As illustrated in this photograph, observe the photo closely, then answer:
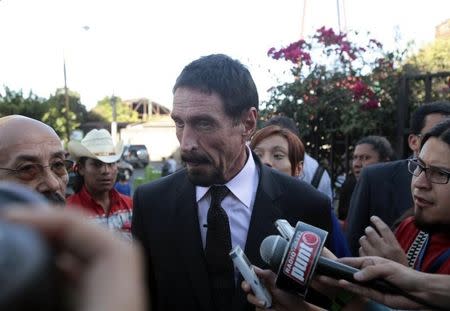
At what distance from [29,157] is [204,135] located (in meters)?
0.70

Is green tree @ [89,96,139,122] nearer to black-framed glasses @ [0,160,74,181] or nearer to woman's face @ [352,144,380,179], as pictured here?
woman's face @ [352,144,380,179]

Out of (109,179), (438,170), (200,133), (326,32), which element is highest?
(326,32)

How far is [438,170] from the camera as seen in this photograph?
1.80 m

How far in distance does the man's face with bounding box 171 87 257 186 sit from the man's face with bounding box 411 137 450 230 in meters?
0.78

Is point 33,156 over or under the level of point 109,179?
over

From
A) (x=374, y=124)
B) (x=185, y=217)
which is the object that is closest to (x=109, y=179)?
(x=185, y=217)

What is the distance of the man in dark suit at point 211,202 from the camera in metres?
1.87

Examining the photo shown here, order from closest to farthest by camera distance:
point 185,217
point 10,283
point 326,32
A: point 10,283, point 185,217, point 326,32

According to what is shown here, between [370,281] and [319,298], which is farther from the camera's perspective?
[319,298]

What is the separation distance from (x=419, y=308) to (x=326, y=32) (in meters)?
5.19

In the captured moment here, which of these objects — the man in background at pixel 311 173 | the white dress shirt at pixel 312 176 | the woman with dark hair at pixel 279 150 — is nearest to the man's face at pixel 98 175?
the woman with dark hair at pixel 279 150

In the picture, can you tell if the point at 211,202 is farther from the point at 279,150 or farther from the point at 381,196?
the point at 381,196

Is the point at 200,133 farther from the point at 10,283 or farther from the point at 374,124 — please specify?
the point at 374,124

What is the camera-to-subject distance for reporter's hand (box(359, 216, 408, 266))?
161 centimetres
